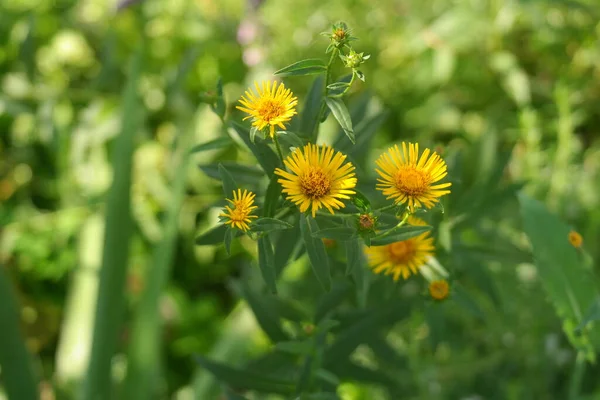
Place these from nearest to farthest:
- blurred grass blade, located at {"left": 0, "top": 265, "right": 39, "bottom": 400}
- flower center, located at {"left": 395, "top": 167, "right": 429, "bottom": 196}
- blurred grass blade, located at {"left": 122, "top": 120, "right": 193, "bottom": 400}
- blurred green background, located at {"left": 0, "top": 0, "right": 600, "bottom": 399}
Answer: flower center, located at {"left": 395, "top": 167, "right": 429, "bottom": 196}
blurred grass blade, located at {"left": 0, "top": 265, "right": 39, "bottom": 400}
blurred grass blade, located at {"left": 122, "top": 120, "right": 193, "bottom": 400}
blurred green background, located at {"left": 0, "top": 0, "right": 600, "bottom": 399}

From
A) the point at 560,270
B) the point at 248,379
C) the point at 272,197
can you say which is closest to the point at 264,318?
the point at 248,379

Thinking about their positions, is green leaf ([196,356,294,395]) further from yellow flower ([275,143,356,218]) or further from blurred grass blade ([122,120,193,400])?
blurred grass blade ([122,120,193,400])

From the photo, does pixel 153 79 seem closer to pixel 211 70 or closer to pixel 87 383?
pixel 211 70

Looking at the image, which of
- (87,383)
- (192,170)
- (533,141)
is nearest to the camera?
(87,383)

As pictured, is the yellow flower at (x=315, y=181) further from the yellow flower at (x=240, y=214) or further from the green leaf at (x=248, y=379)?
the green leaf at (x=248, y=379)

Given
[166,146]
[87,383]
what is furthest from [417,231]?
[166,146]

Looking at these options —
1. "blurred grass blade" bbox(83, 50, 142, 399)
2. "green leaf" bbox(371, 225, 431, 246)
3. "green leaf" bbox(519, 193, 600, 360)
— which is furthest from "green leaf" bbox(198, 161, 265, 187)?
"blurred grass blade" bbox(83, 50, 142, 399)

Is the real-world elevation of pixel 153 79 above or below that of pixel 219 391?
above
